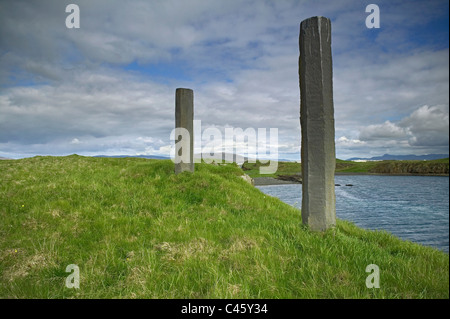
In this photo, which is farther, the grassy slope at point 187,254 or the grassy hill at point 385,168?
the grassy hill at point 385,168

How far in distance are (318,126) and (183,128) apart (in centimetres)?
778

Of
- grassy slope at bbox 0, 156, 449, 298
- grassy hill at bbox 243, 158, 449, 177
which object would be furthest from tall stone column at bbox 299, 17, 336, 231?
grassy hill at bbox 243, 158, 449, 177

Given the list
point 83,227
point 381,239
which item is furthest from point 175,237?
point 381,239

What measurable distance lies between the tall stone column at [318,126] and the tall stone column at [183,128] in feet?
23.8

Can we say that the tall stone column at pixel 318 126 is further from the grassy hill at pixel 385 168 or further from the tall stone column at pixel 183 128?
the grassy hill at pixel 385 168

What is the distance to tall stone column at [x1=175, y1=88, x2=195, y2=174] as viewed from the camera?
13008mm

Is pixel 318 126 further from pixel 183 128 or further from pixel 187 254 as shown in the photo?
pixel 183 128

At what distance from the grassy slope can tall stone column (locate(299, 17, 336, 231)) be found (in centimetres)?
61

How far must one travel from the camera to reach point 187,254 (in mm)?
4918

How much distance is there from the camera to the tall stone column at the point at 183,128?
13.0 metres

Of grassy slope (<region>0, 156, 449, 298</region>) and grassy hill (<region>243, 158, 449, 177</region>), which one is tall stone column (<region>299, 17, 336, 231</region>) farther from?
grassy hill (<region>243, 158, 449, 177</region>)

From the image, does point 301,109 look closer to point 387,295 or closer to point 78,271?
point 387,295

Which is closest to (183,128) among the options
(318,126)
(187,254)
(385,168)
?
(318,126)

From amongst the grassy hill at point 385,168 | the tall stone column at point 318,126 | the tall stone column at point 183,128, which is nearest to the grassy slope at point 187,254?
the tall stone column at point 318,126
